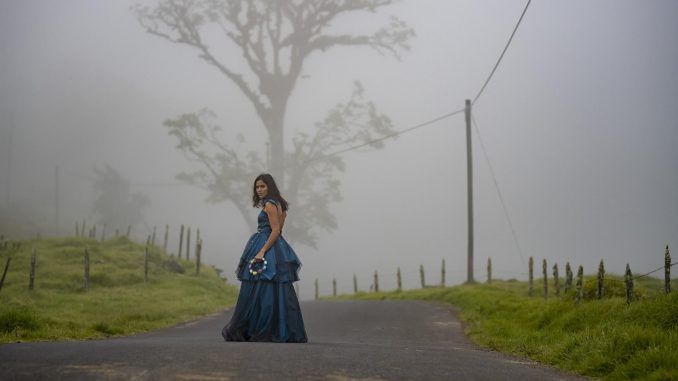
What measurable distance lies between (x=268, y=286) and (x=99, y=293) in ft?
44.6

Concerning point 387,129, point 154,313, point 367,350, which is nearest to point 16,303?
point 154,313

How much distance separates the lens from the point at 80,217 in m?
84.0

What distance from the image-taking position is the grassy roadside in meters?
7.13

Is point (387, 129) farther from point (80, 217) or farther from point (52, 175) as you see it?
point (52, 175)

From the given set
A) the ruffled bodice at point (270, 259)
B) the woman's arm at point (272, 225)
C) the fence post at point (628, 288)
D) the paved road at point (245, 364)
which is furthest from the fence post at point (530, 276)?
the woman's arm at point (272, 225)

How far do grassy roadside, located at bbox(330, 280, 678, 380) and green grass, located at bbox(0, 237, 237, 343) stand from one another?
6682 mm

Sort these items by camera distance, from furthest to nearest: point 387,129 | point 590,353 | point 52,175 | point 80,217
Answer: point 52,175, point 80,217, point 387,129, point 590,353

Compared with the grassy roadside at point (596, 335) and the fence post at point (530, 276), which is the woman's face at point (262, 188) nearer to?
the grassy roadside at point (596, 335)

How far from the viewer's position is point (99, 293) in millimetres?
21922

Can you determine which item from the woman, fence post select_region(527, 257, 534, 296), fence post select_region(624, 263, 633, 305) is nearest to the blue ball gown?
the woman

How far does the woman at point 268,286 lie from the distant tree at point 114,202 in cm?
5991

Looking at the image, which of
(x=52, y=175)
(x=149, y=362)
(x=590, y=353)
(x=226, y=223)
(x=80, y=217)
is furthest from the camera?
(x=226, y=223)

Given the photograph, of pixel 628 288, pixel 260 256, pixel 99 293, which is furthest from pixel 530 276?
pixel 260 256

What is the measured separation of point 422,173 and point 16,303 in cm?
14233
